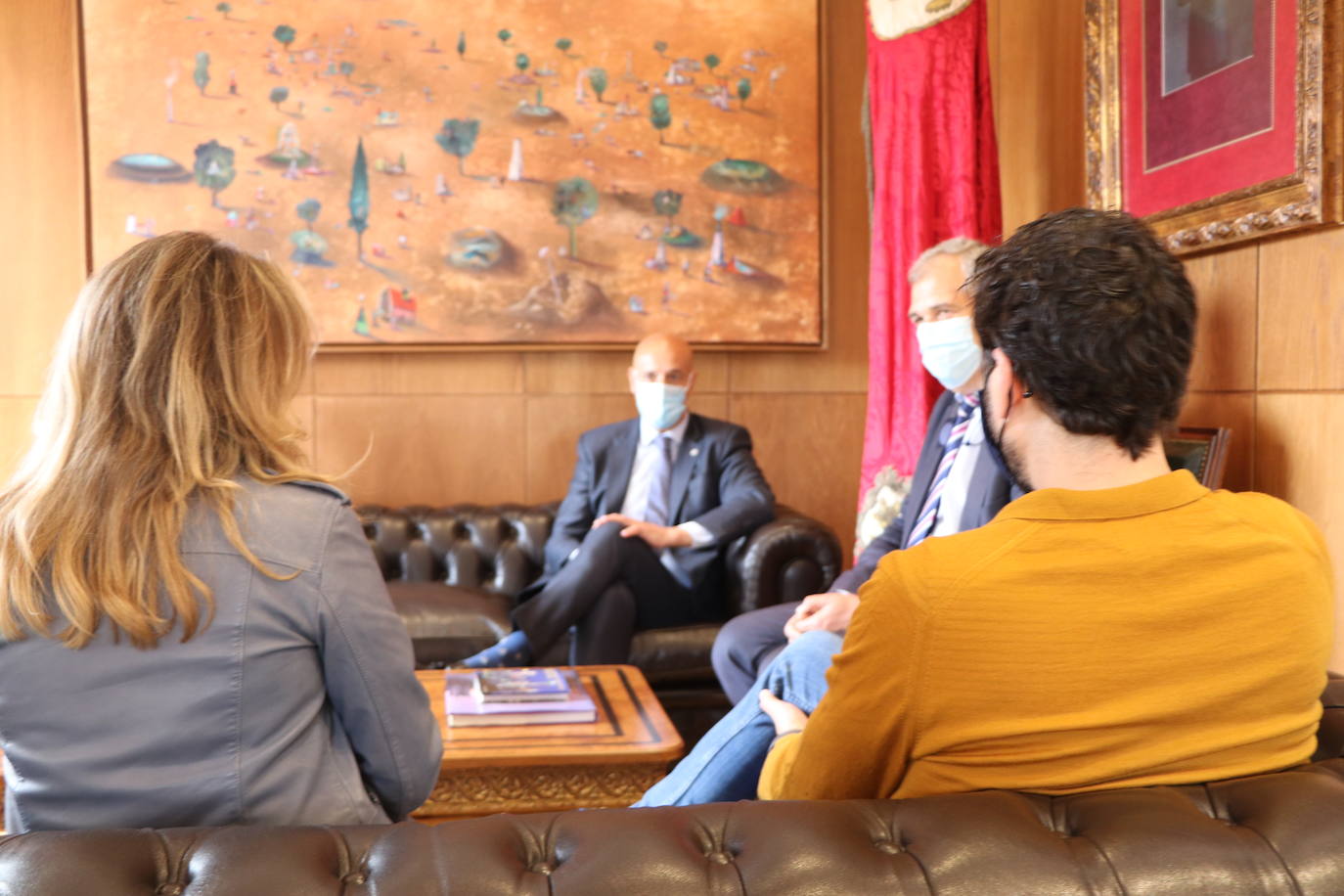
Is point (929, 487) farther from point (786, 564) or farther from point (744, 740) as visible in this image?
point (744, 740)

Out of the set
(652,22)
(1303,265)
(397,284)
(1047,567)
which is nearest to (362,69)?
(397,284)

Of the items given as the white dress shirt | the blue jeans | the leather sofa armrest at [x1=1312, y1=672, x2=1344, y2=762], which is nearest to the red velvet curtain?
the white dress shirt

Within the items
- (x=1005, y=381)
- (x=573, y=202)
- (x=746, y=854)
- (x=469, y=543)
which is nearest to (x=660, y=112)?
(x=573, y=202)

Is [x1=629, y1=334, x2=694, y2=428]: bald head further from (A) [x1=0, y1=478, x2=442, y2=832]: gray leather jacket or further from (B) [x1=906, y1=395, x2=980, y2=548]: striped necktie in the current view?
(A) [x1=0, y1=478, x2=442, y2=832]: gray leather jacket

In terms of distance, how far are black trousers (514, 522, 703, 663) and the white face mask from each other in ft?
4.25

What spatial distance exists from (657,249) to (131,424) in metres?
3.44

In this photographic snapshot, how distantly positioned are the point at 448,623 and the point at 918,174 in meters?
2.06

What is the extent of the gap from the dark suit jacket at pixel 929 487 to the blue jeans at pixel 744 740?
2.93ft

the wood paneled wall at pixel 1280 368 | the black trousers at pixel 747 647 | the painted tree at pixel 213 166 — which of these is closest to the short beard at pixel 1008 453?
the wood paneled wall at pixel 1280 368

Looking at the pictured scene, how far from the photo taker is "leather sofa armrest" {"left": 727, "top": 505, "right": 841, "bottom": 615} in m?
3.70

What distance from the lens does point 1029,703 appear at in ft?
3.50

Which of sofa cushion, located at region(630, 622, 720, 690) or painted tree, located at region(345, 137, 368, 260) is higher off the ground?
painted tree, located at region(345, 137, 368, 260)

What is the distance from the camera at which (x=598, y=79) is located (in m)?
4.49

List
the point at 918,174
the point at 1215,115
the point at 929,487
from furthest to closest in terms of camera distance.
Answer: the point at 918,174 → the point at 929,487 → the point at 1215,115
